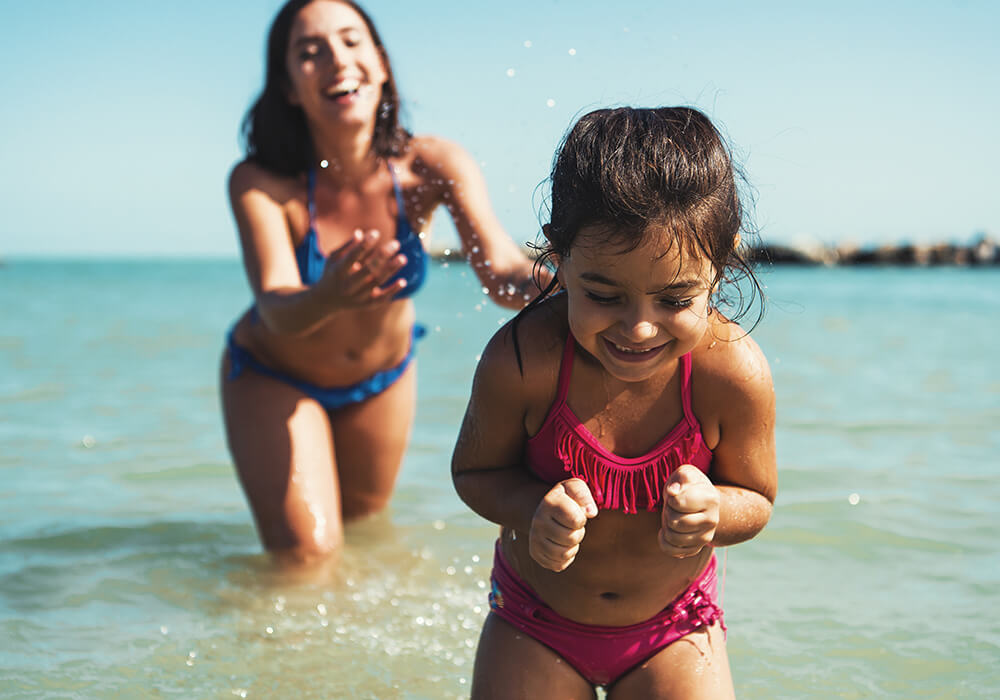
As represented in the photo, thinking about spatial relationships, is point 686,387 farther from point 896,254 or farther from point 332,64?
point 896,254

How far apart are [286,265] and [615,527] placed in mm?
1846

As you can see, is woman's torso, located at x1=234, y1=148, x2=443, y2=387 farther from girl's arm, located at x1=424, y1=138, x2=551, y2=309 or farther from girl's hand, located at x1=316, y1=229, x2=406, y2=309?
girl's hand, located at x1=316, y1=229, x2=406, y2=309

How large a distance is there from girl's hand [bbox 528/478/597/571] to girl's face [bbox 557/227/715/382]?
0.25 meters

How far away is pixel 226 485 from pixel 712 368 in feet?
13.0

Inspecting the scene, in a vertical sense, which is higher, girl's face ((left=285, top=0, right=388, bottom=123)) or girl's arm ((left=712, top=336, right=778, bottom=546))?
girl's face ((left=285, top=0, right=388, bottom=123))

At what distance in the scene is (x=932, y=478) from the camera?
5.07m

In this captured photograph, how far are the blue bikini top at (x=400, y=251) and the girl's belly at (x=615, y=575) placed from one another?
166 cm

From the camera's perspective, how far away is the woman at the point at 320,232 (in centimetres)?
359

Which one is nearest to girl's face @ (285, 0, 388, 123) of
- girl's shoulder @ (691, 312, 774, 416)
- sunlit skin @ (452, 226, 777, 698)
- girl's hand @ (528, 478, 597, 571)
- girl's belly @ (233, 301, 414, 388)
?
girl's belly @ (233, 301, 414, 388)

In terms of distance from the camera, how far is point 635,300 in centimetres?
184

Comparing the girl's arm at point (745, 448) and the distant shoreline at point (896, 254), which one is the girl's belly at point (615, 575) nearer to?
the girl's arm at point (745, 448)

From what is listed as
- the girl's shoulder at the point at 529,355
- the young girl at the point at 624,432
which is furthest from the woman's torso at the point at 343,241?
the girl's shoulder at the point at 529,355

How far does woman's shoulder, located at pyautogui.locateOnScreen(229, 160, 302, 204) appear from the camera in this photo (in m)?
3.65

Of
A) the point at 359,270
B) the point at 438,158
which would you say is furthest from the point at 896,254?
the point at 359,270
